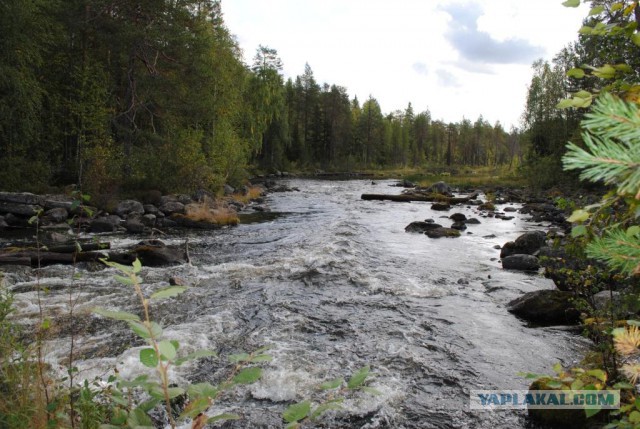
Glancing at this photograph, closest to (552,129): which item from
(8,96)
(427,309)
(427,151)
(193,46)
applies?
(193,46)

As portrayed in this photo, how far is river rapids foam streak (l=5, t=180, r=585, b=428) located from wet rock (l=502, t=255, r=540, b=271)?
14.8 inches

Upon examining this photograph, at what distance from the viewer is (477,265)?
39.5 feet

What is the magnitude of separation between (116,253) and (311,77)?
72997 millimetres

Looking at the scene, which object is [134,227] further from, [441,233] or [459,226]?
[459,226]

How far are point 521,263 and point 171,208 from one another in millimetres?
15305

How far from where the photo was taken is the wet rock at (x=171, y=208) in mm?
19469

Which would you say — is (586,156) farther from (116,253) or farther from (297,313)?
→ (116,253)

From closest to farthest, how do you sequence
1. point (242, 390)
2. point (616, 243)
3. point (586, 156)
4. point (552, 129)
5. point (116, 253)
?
point (586, 156) → point (616, 243) → point (242, 390) → point (116, 253) → point (552, 129)

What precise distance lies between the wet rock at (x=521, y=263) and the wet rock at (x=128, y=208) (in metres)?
15.2

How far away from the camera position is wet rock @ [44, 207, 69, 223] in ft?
53.1

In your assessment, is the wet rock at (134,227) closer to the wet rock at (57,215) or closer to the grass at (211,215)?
the grass at (211,215)

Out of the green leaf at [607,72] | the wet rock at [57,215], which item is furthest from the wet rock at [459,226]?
the green leaf at [607,72]

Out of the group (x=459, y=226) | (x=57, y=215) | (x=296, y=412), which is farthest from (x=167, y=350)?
(x=459, y=226)

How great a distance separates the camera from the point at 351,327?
7.25 metres
